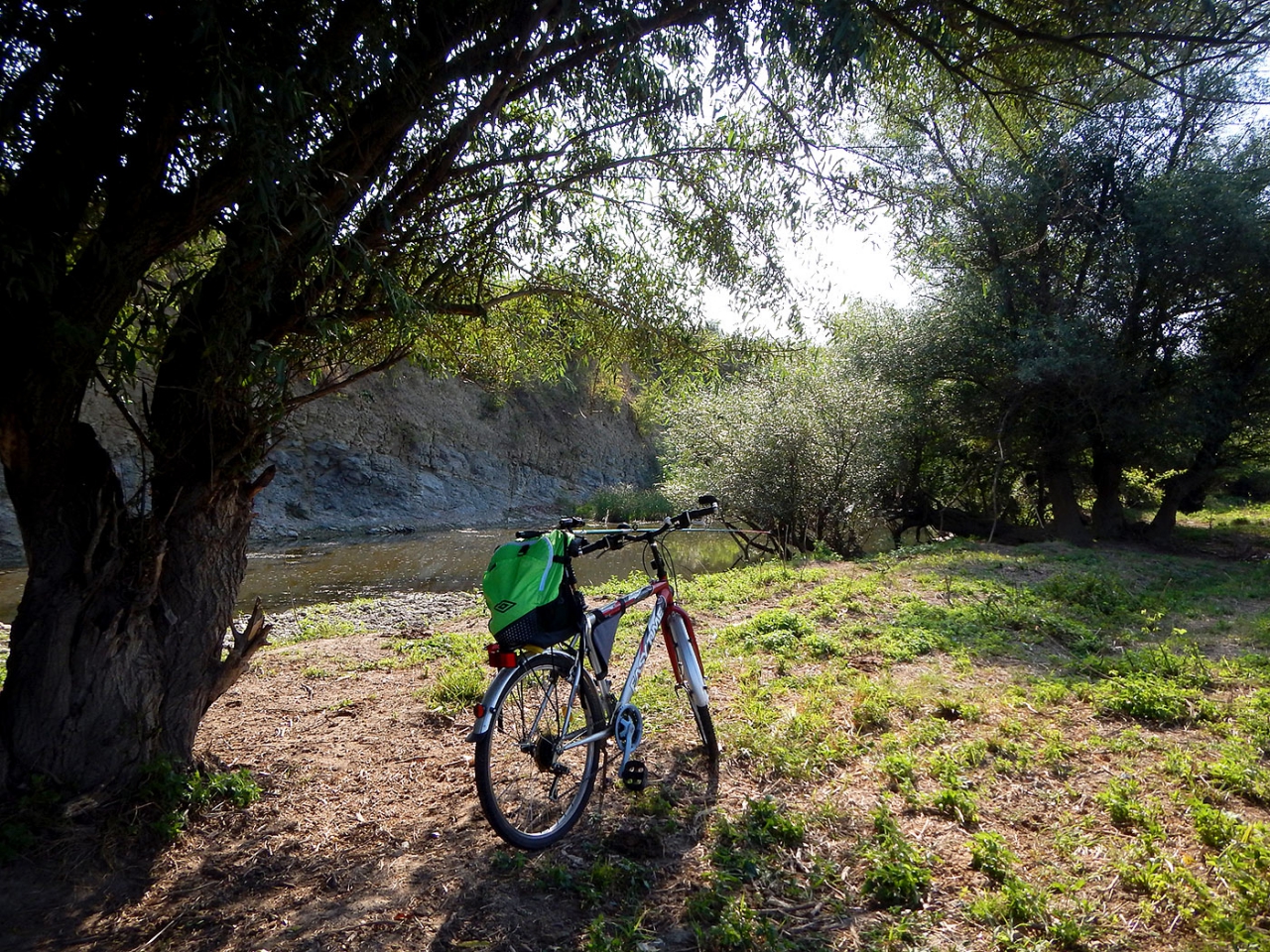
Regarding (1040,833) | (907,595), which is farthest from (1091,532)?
(1040,833)

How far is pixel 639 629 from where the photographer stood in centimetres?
694

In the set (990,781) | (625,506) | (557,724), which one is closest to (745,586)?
(990,781)

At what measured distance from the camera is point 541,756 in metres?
2.92

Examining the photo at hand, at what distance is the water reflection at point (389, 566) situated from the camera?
1154 centimetres

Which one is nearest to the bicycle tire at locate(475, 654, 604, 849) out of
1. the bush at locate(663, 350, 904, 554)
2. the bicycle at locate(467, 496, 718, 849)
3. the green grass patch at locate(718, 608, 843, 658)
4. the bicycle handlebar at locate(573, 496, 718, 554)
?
the bicycle at locate(467, 496, 718, 849)

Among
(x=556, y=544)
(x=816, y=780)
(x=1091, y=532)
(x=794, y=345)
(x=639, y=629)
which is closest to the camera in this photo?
(x=556, y=544)

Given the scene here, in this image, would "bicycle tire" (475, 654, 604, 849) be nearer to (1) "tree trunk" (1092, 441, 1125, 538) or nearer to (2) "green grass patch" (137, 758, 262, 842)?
(2) "green grass patch" (137, 758, 262, 842)

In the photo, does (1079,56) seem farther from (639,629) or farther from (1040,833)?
(639,629)

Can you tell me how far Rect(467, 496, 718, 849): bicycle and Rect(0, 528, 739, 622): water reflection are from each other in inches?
254

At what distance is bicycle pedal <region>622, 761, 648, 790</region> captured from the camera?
3.23 metres

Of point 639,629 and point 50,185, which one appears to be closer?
point 50,185

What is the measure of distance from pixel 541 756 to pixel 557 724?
0.43ft

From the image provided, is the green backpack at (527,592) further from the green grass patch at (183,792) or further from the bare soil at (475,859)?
the green grass patch at (183,792)

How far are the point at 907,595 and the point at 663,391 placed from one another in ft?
11.4
